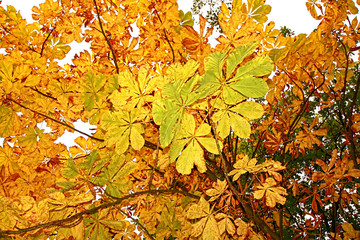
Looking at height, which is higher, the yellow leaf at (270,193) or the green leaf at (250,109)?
the green leaf at (250,109)

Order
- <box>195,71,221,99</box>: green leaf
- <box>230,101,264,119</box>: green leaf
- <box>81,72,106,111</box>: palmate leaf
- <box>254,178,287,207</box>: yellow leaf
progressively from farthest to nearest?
1. <box>81,72,106,111</box>: palmate leaf
2. <box>254,178,287,207</box>: yellow leaf
3. <box>230,101,264,119</box>: green leaf
4. <box>195,71,221,99</box>: green leaf

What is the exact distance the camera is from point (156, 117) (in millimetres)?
682

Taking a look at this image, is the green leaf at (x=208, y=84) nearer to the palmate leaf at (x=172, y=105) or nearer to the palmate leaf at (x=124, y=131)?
the palmate leaf at (x=172, y=105)

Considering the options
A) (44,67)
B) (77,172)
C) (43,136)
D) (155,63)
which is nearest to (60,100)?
(43,136)

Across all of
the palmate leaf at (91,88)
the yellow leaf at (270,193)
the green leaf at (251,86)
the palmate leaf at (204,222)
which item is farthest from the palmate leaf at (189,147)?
the palmate leaf at (91,88)

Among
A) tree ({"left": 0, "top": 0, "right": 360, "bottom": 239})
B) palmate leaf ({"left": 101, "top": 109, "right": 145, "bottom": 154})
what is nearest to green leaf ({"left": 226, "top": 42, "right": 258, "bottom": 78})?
tree ({"left": 0, "top": 0, "right": 360, "bottom": 239})

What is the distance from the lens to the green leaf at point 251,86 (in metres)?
0.61

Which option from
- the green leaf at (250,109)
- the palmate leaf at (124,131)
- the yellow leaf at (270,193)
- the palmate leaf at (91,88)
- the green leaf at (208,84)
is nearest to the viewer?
the green leaf at (208,84)

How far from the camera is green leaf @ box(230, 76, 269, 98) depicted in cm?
61

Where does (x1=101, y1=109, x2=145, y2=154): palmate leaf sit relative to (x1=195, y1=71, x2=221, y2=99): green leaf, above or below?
above

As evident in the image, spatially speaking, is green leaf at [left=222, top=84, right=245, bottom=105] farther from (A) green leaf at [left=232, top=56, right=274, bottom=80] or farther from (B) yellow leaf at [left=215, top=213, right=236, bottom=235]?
(B) yellow leaf at [left=215, top=213, right=236, bottom=235]

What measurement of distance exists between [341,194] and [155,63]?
196 cm

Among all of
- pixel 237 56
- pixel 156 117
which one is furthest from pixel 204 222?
pixel 237 56

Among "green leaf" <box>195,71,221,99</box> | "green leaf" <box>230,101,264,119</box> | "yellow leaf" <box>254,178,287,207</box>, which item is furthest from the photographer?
"yellow leaf" <box>254,178,287,207</box>
